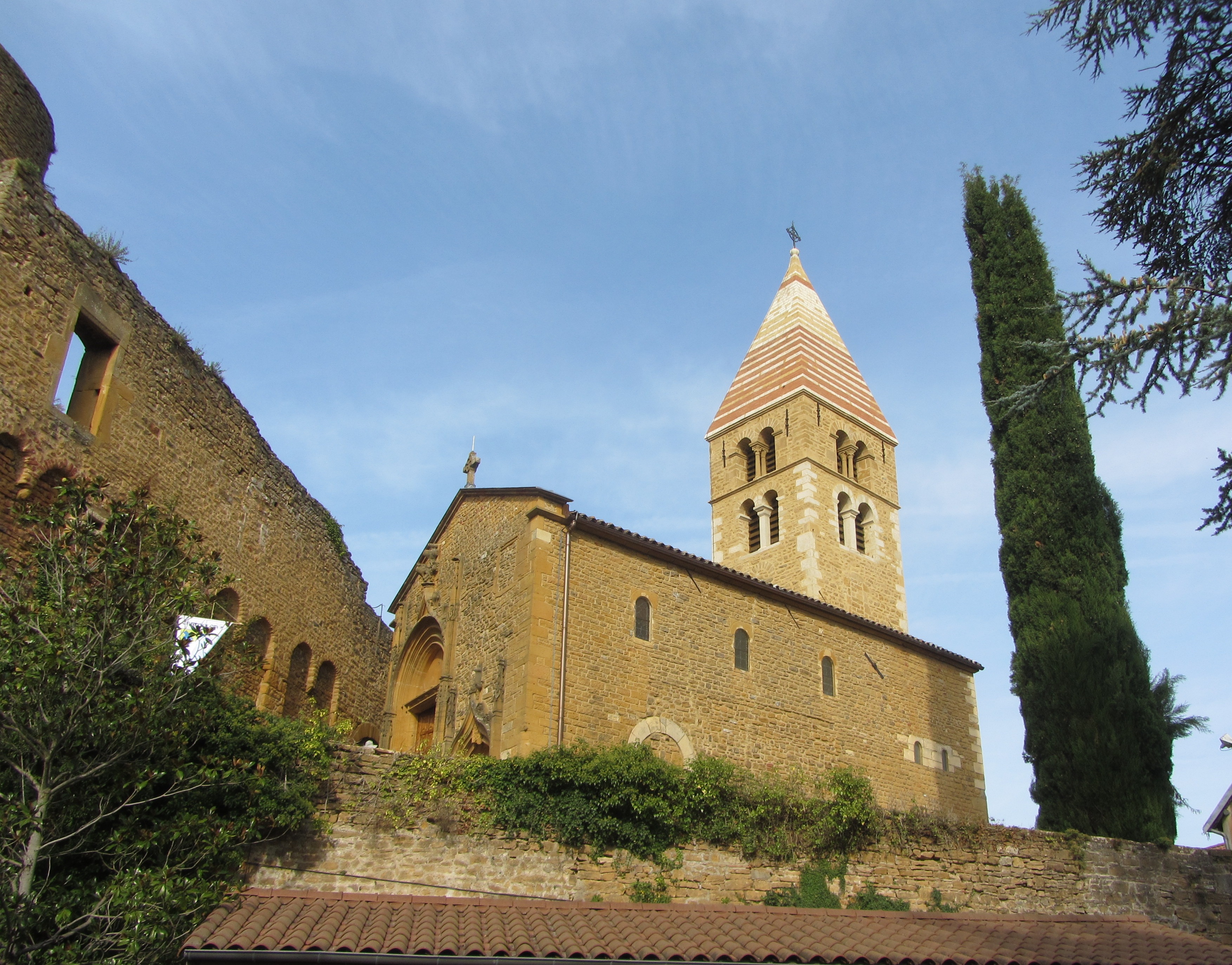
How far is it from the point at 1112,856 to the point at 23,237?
18.3 metres

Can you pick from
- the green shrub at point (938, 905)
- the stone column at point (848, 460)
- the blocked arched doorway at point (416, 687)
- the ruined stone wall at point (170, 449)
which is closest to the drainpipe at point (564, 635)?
the blocked arched doorway at point (416, 687)

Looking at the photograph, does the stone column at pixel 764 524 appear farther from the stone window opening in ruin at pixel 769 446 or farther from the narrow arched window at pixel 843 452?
A: the narrow arched window at pixel 843 452

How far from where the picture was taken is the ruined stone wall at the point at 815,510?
95.2 ft

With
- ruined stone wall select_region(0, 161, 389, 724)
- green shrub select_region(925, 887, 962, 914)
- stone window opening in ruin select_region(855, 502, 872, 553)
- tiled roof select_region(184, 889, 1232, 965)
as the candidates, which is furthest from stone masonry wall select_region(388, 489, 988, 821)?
stone window opening in ruin select_region(855, 502, 872, 553)

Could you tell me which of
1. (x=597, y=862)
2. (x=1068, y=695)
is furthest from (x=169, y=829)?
(x=1068, y=695)

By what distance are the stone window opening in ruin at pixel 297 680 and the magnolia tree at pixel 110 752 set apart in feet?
24.8

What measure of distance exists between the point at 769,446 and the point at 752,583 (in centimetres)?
1425

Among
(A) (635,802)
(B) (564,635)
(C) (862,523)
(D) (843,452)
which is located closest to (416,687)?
(B) (564,635)

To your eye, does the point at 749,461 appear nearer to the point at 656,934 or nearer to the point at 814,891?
the point at 814,891

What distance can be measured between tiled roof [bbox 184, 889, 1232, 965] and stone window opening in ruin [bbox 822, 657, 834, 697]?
615cm

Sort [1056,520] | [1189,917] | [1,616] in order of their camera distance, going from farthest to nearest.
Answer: [1056,520]
[1189,917]
[1,616]

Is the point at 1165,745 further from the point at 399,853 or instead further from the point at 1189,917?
the point at 399,853

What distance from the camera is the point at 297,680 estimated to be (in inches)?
742

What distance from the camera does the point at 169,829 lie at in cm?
995
